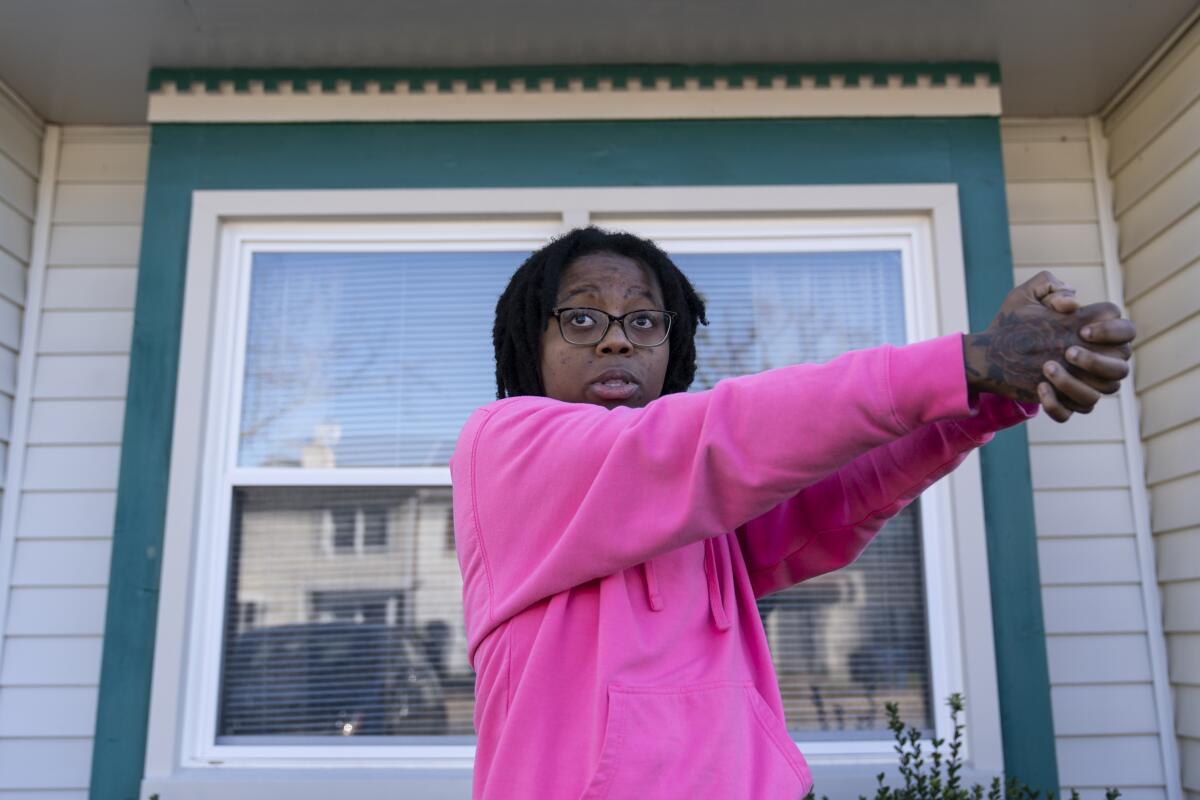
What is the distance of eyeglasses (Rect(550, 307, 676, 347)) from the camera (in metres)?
1.51

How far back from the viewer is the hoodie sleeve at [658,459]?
3.34 feet

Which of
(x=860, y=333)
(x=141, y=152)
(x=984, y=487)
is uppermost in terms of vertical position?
(x=141, y=152)

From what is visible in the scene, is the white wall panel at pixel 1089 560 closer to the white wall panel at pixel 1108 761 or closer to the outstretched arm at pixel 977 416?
the white wall panel at pixel 1108 761

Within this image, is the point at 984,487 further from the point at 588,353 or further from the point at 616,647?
the point at 616,647

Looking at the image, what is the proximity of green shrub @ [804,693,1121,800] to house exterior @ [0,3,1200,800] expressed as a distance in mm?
141

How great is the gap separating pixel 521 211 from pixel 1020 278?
176 cm

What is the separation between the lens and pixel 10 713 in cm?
330

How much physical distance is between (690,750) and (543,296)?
0.71m

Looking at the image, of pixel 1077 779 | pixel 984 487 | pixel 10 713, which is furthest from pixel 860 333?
pixel 10 713

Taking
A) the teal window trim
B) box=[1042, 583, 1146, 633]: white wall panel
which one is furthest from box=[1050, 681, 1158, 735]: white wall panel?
the teal window trim

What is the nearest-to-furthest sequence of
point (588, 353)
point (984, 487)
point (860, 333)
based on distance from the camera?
point (588, 353) < point (984, 487) < point (860, 333)

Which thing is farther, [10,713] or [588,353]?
[10,713]

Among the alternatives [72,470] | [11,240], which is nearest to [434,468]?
[72,470]

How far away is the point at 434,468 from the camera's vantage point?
10.9 ft
